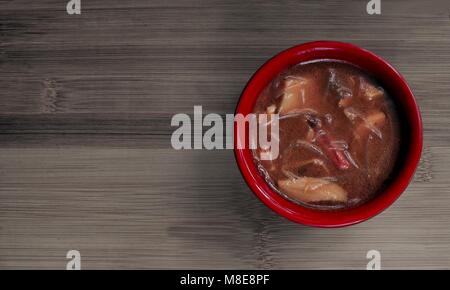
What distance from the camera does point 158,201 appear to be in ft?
5.81

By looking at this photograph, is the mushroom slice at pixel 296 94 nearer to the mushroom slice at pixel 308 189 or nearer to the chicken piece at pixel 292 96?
the chicken piece at pixel 292 96

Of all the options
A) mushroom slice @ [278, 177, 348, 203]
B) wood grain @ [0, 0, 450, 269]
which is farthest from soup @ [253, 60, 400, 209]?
wood grain @ [0, 0, 450, 269]

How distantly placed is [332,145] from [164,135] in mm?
558

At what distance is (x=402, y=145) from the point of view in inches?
62.9

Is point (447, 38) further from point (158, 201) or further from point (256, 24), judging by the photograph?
point (158, 201)

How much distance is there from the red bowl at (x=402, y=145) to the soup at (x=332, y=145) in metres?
0.03

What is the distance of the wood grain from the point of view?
1755 mm

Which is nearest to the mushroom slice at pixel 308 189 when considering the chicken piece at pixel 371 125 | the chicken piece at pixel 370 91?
the chicken piece at pixel 371 125

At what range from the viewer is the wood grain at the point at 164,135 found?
1.75 metres

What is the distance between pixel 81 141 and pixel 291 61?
29.6 inches

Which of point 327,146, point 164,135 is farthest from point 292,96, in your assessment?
point 164,135

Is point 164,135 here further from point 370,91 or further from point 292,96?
point 370,91

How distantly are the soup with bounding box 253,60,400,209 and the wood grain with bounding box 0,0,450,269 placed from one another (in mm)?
188
